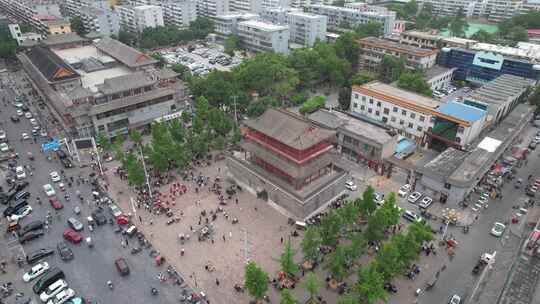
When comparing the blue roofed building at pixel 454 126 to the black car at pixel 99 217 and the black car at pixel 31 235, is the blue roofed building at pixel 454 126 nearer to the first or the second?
the black car at pixel 99 217

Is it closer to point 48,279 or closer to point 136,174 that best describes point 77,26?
point 136,174

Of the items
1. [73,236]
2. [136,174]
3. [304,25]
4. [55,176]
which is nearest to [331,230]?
[136,174]

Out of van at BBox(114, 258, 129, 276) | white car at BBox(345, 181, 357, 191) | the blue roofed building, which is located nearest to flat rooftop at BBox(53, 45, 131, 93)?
van at BBox(114, 258, 129, 276)

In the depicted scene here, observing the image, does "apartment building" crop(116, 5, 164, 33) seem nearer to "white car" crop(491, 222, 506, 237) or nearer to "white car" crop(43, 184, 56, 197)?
"white car" crop(43, 184, 56, 197)

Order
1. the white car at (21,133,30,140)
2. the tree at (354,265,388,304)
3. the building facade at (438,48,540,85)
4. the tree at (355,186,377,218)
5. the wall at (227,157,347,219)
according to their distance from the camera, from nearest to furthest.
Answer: the tree at (354,265,388,304)
the tree at (355,186,377,218)
the wall at (227,157,347,219)
the white car at (21,133,30,140)
the building facade at (438,48,540,85)

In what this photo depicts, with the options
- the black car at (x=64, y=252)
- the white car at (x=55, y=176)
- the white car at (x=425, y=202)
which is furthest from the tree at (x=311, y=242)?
the white car at (x=55, y=176)

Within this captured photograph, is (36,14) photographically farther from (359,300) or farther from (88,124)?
(359,300)

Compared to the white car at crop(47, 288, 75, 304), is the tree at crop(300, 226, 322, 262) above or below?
above
